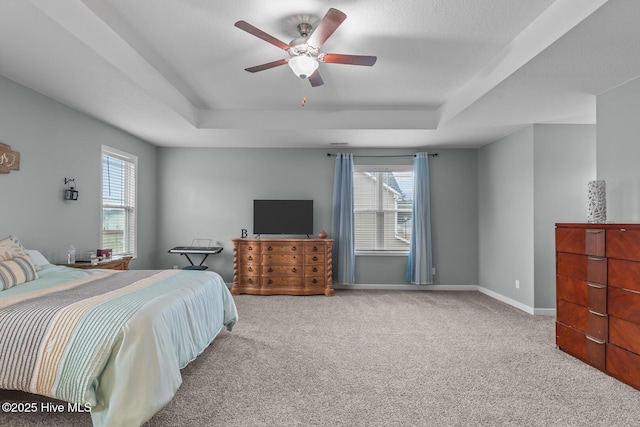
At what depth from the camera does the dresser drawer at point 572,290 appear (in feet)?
10.2

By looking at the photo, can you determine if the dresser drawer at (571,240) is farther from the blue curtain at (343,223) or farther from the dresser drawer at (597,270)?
the blue curtain at (343,223)

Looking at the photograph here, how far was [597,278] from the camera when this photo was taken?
2.93 meters

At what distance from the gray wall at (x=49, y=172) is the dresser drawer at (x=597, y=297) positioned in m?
5.16

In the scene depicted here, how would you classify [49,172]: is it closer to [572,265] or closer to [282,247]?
[282,247]

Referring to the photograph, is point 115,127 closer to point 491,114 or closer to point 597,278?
point 491,114

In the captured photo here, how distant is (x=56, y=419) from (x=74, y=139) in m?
3.19

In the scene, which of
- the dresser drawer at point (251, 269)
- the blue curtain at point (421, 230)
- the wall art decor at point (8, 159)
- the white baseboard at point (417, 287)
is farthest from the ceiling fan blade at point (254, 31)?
the white baseboard at point (417, 287)

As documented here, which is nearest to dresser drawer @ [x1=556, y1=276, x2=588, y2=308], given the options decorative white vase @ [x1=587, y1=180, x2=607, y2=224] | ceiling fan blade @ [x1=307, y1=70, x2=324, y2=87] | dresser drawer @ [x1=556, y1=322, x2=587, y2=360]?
dresser drawer @ [x1=556, y1=322, x2=587, y2=360]

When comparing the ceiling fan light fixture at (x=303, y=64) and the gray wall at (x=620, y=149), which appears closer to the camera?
the ceiling fan light fixture at (x=303, y=64)

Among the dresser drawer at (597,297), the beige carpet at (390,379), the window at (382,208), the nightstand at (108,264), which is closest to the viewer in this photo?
the beige carpet at (390,379)

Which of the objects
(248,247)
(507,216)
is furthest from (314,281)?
(507,216)

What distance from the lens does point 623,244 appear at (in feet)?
8.86

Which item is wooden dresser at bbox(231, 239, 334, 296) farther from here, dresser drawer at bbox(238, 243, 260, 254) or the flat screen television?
the flat screen television

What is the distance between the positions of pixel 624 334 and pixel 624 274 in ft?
1.46
